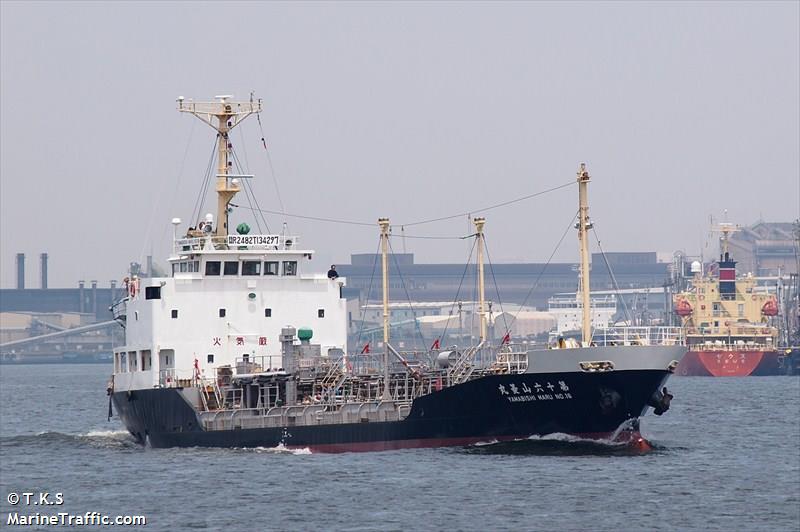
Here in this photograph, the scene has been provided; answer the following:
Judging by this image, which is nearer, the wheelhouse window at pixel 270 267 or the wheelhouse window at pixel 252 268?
the wheelhouse window at pixel 252 268

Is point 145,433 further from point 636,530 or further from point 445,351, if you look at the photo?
point 636,530

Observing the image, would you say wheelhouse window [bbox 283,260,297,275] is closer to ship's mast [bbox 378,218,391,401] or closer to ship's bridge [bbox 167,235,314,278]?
ship's bridge [bbox 167,235,314,278]

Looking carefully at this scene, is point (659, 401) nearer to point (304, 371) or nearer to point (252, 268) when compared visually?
point (304, 371)

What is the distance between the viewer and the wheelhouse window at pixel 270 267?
2215 inches

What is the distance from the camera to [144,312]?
56.7 metres

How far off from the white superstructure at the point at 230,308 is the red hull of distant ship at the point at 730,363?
355 ft

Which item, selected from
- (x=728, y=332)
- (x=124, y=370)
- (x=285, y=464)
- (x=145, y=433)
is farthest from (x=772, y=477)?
(x=728, y=332)

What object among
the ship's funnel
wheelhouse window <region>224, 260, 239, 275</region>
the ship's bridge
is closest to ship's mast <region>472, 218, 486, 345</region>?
the ship's bridge

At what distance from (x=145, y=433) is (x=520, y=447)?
14.5 metres

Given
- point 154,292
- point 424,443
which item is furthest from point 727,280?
point 424,443

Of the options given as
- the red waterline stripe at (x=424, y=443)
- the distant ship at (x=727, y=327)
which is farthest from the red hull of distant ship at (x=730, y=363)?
the red waterline stripe at (x=424, y=443)

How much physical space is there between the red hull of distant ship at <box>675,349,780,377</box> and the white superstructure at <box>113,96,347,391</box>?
10817cm

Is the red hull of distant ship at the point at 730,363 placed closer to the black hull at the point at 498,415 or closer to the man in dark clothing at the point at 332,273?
the man in dark clothing at the point at 332,273

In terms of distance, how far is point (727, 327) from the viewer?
6658 inches
